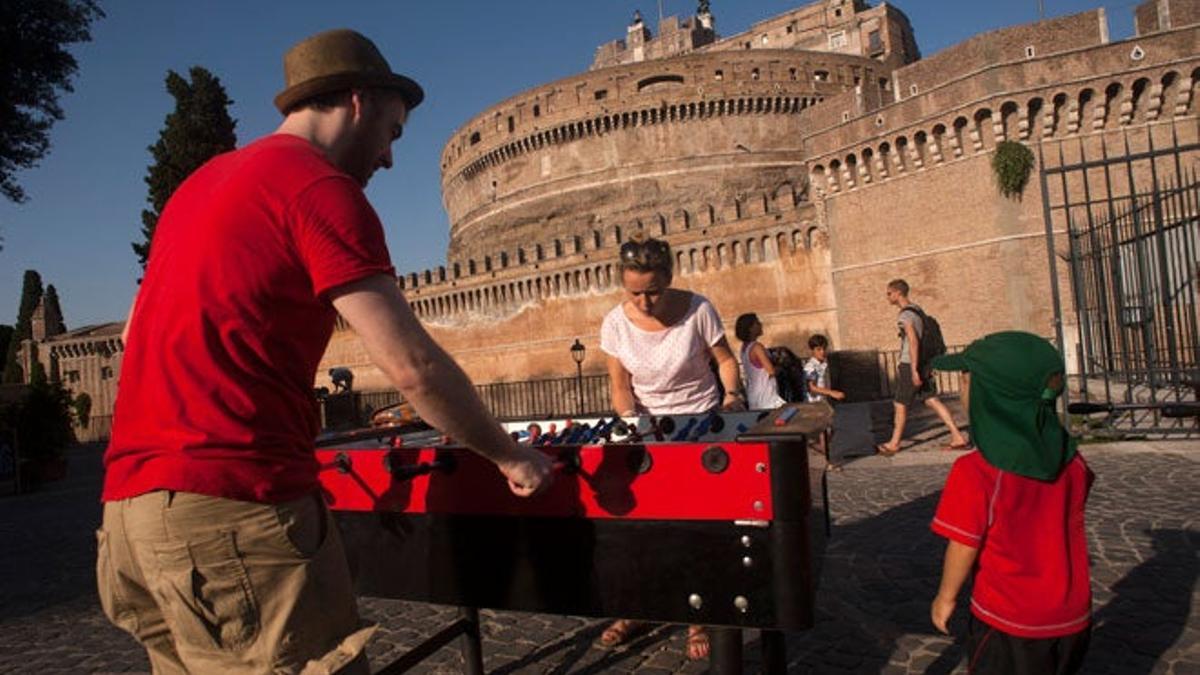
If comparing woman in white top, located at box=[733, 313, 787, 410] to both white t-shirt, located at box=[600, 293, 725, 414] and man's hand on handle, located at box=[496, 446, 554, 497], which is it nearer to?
white t-shirt, located at box=[600, 293, 725, 414]

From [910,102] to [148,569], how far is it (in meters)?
19.1

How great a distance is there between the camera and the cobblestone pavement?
289cm

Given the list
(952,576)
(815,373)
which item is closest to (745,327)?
(815,373)

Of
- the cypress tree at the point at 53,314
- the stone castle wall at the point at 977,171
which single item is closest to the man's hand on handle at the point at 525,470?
the stone castle wall at the point at 977,171

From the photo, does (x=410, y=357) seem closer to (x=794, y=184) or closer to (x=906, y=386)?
(x=906, y=386)

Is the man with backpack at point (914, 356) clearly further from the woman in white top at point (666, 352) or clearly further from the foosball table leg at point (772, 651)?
the foosball table leg at point (772, 651)

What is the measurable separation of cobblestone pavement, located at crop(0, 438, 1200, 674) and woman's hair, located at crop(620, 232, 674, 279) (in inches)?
65.9

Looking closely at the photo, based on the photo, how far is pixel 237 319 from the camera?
1435 millimetres

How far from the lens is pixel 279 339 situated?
148 centimetres

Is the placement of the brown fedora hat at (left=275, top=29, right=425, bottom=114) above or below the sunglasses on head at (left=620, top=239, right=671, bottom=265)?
above

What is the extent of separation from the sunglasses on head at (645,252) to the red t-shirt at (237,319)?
1863mm

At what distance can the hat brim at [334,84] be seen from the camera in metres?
1.57

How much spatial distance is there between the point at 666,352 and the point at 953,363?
57.1 inches

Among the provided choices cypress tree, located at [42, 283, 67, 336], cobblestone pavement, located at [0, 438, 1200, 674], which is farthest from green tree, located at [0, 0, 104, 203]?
cypress tree, located at [42, 283, 67, 336]
